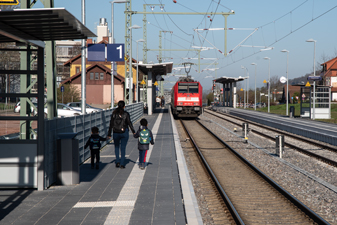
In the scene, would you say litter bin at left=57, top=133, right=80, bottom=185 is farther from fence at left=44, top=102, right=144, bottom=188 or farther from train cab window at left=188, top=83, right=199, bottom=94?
train cab window at left=188, top=83, right=199, bottom=94

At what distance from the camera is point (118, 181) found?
8820 mm

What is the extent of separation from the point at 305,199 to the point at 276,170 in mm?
3383

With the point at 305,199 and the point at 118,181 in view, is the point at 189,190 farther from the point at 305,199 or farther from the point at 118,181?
the point at 305,199

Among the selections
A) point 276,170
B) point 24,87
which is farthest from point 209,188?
point 24,87

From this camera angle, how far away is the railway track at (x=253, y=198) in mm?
6938

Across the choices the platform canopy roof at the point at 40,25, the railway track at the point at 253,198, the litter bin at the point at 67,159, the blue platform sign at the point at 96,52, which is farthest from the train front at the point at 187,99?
the platform canopy roof at the point at 40,25

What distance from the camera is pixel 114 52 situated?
53.6ft

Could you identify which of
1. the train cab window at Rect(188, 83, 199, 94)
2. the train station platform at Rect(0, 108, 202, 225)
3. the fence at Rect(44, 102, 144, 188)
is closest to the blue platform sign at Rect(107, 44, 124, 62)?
the fence at Rect(44, 102, 144, 188)

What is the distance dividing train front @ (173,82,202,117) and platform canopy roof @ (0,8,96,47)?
994 inches

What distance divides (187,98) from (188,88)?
921 millimetres

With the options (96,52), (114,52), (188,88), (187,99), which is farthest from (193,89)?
(96,52)

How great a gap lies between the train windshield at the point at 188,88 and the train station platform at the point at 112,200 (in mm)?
23418

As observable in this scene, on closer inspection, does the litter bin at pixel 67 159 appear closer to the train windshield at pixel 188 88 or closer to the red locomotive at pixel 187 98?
the red locomotive at pixel 187 98

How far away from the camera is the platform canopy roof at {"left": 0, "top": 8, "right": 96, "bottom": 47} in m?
5.86
